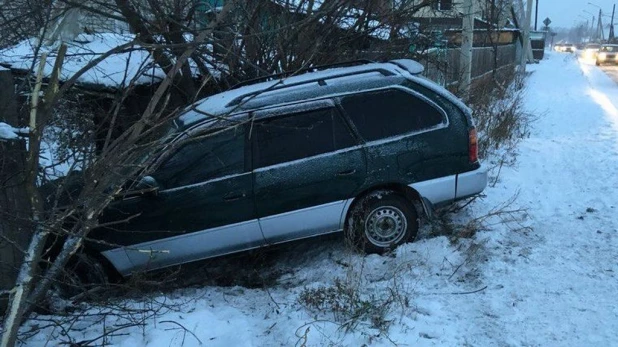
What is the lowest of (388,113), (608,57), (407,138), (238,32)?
(608,57)

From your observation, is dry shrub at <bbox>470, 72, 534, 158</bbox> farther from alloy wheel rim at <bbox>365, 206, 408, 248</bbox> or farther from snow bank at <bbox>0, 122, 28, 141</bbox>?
snow bank at <bbox>0, 122, 28, 141</bbox>

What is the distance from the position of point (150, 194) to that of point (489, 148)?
5941 millimetres

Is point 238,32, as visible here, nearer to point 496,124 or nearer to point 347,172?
point 347,172

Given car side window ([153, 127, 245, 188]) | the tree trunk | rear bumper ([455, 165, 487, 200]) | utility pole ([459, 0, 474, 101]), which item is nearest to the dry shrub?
utility pole ([459, 0, 474, 101])

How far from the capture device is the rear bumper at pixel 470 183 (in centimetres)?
519

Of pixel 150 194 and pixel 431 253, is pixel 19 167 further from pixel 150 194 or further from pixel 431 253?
pixel 431 253

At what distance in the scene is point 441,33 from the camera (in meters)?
10.8

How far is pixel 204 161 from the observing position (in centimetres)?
484

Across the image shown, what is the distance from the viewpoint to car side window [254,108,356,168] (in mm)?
4910

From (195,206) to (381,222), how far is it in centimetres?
174

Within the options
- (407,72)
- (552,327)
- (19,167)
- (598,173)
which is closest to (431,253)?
(552,327)

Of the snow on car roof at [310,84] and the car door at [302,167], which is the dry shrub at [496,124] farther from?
the car door at [302,167]

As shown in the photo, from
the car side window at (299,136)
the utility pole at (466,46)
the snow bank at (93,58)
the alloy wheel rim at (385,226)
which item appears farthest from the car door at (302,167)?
the utility pole at (466,46)

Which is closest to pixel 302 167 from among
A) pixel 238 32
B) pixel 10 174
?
pixel 10 174
